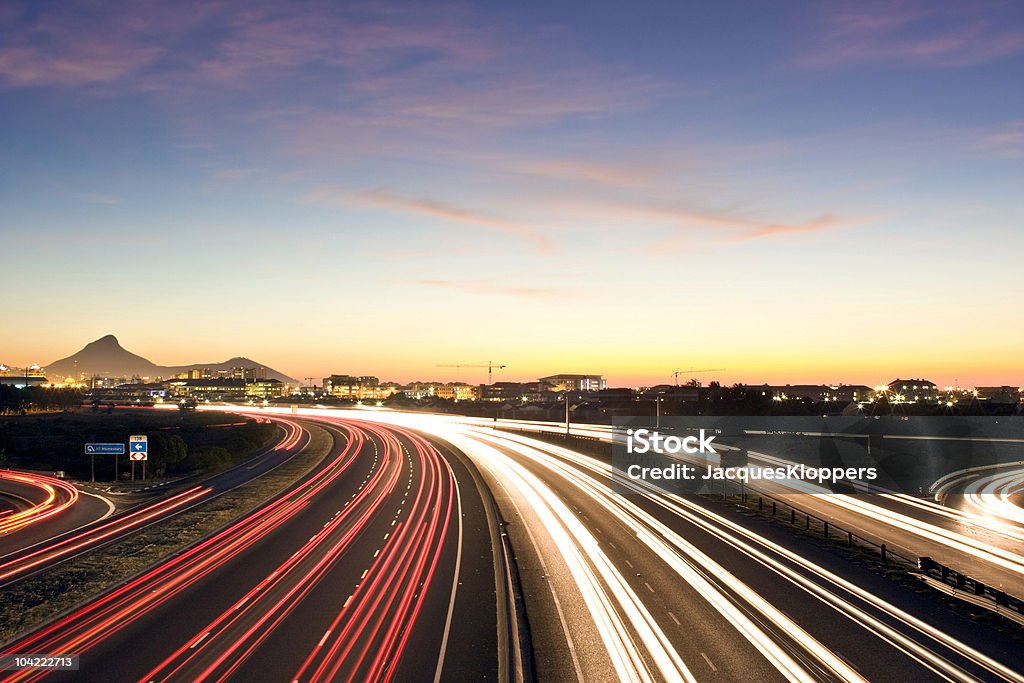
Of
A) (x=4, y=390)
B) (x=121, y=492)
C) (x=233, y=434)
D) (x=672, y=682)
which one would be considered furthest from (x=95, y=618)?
(x=4, y=390)

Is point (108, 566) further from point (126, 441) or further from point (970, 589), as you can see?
point (126, 441)

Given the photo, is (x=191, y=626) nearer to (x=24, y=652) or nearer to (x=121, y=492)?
(x=24, y=652)

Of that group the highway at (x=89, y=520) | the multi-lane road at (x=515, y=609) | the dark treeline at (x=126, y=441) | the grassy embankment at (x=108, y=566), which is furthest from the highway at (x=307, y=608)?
the dark treeline at (x=126, y=441)

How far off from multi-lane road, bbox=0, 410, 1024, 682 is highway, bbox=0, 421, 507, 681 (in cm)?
10

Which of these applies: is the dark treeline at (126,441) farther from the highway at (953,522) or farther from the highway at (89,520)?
the highway at (953,522)

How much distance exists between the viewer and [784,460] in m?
82.7

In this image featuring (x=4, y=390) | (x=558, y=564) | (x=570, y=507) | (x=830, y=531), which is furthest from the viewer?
(x=4, y=390)

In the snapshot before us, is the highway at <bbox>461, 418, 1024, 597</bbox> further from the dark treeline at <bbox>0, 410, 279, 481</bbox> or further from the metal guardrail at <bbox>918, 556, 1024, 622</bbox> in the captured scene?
the dark treeline at <bbox>0, 410, 279, 481</bbox>

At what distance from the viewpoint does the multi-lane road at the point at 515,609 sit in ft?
73.5

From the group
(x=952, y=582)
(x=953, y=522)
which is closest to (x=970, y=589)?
(x=952, y=582)

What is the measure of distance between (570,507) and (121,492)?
36.4m

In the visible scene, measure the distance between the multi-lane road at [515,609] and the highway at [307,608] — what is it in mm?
100

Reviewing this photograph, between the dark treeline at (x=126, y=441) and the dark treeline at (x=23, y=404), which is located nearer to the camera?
the dark treeline at (x=126, y=441)

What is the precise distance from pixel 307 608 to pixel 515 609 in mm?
8101
